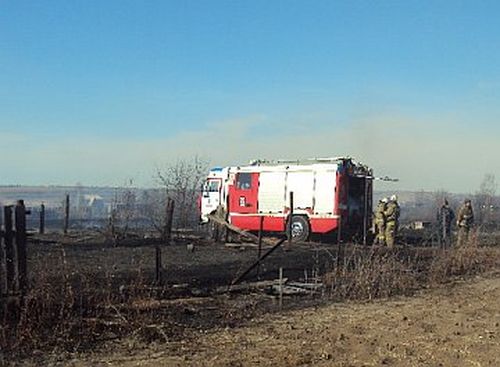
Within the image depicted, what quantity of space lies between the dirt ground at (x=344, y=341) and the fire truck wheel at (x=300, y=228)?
43.8 ft

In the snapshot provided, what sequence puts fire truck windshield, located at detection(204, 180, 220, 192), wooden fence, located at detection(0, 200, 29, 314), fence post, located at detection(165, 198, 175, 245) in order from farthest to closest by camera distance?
fire truck windshield, located at detection(204, 180, 220, 192), fence post, located at detection(165, 198, 175, 245), wooden fence, located at detection(0, 200, 29, 314)

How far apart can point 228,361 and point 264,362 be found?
0.40 m

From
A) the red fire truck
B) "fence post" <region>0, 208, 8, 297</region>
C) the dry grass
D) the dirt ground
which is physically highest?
the red fire truck

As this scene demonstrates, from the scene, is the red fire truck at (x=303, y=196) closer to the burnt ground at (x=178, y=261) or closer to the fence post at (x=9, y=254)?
the burnt ground at (x=178, y=261)

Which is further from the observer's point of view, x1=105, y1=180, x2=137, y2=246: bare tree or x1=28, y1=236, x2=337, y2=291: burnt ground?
x1=105, y1=180, x2=137, y2=246: bare tree

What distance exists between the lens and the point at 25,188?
153m

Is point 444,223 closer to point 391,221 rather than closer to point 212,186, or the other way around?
point 391,221

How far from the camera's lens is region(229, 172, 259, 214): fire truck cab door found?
27719 millimetres

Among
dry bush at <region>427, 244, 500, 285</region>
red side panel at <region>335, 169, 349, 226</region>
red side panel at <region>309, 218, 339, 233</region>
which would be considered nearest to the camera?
dry bush at <region>427, 244, 500, 285</region>

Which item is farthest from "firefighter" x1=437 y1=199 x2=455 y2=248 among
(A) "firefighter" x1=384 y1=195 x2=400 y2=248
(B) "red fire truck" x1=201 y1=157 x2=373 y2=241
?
(B) "red fire truck" x1=201 y1=157 x2=373 y2=241

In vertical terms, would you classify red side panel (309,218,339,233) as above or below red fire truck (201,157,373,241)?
below

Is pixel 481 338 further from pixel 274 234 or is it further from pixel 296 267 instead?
pixel 274 234

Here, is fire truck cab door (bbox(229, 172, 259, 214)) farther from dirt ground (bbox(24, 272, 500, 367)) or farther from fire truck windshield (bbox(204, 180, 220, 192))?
dirt ground (bbox(24, 272, 500, 367))

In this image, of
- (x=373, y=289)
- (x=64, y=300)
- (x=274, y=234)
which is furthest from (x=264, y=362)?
(x=274, y=234)
